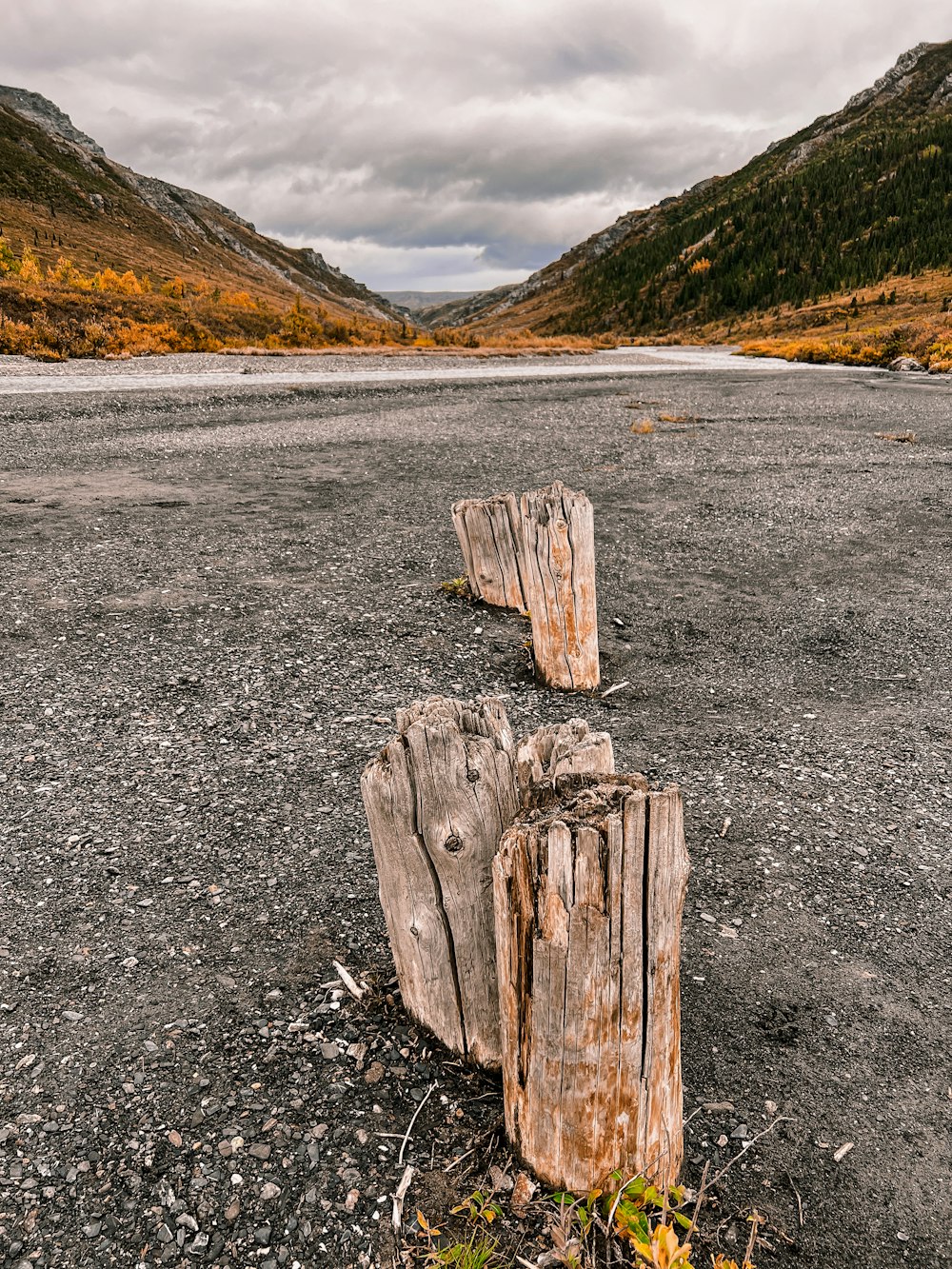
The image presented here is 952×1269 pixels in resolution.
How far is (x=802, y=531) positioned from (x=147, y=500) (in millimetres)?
9134

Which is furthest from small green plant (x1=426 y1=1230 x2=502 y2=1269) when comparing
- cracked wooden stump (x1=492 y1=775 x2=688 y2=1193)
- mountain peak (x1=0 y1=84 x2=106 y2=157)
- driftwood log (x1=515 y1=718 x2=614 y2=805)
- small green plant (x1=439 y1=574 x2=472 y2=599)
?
mountain peak (x1=0 y1=84 x2=106 y2=157)

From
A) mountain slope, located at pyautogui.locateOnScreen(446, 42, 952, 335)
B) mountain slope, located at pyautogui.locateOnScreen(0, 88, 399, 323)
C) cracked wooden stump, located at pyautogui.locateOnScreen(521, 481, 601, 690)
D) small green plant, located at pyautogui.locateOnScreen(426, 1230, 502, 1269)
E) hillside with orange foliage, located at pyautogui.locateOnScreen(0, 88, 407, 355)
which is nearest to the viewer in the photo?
small green plant, located at pyautogui.locateOnScreen(426, 1230, 502, 1269)

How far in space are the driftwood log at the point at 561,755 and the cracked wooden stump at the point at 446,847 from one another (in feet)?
0.29

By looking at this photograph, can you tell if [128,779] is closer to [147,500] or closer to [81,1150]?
[81,1150]

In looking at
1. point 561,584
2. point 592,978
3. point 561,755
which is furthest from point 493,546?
point 592,978

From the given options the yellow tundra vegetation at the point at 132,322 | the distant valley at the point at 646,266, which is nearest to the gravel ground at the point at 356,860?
the yellow tundra vegetation at the point at 132,322

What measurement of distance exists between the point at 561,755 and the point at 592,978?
0.72 meters

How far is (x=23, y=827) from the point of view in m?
4.34

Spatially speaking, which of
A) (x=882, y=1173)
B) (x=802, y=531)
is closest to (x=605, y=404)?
(x=802, y=531)

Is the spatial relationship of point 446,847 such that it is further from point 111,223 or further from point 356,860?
point 111,223

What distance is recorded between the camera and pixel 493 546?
6.96 metres

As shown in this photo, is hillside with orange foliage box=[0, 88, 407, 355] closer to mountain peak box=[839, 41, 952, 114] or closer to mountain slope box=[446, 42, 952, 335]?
mountain slope box=[446, 42, 952, 335]

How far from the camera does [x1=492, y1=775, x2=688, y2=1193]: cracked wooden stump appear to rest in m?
2.19

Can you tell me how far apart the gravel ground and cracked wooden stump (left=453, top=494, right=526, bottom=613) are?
0.45 m
